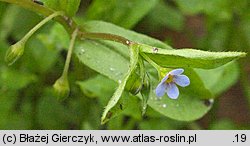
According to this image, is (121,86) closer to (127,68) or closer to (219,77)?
(127,68)

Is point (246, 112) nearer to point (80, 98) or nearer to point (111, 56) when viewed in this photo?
point (80, 98)

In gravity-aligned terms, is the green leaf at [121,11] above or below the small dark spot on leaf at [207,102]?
above

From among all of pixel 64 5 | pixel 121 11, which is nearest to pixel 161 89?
pixel 64 5

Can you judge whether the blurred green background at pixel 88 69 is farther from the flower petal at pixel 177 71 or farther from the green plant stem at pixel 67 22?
the flower petal at pixel 177 71

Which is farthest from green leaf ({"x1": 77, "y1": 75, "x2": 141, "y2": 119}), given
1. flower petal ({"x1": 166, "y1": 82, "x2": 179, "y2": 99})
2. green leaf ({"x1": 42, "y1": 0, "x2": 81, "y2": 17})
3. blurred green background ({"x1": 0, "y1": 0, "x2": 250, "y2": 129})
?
flower petal ({"x1": 166, "y1": 82, "x2": 179, "y2": 99})

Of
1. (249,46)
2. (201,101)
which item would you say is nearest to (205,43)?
(249,46)

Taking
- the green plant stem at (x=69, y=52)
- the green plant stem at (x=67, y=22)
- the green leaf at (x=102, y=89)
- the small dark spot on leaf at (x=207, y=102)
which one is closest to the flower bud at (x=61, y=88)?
the green plant stem at (x=69, y=52)

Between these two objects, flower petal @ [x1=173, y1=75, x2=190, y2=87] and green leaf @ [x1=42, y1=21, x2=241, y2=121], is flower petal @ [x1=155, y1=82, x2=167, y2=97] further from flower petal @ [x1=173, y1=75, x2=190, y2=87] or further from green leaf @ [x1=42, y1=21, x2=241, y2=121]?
green leaf @ [x1=42, y1=21, x2=241, y2=121]
